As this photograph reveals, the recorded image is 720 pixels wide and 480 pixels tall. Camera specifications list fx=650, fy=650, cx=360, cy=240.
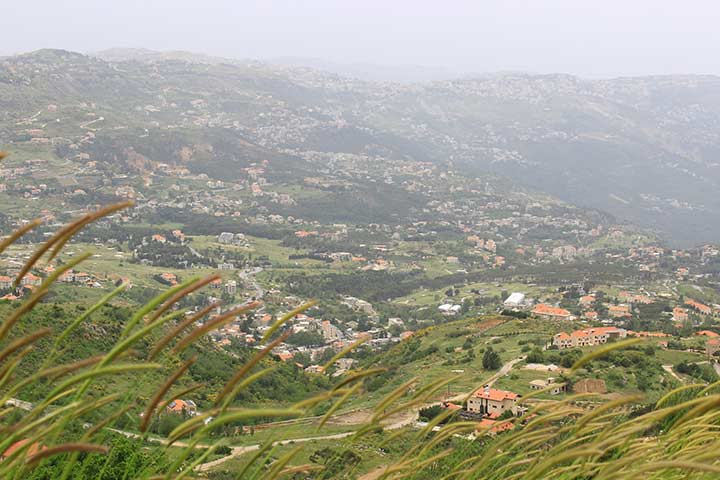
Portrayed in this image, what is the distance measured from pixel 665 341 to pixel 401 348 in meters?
16.1

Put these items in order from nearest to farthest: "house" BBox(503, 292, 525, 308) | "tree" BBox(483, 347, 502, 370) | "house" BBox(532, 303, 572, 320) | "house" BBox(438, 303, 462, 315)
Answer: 1. "tree" BBox(483, 347, 502, 370)
2. "house" BBox(532, 303, 572, 320)
3. "house" BBox(503, 292, 525, 308)
4. "house" BBox(438, 303, 462, 315)

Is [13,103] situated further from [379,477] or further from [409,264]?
[379,477]

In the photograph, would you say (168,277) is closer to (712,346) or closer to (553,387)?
(712,346)

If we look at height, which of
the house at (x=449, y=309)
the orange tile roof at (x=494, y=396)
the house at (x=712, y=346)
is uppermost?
the orange tile roof at (x=494, y=396)

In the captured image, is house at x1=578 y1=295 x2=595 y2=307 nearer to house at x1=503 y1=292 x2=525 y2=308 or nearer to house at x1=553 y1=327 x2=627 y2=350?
house at x1=503 y1=292 x2=525 y2=308

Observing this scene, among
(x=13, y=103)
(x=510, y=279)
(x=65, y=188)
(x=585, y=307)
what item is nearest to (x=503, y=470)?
(x=585, y=307)

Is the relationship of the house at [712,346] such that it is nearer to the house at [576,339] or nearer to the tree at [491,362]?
the house at [576,339]

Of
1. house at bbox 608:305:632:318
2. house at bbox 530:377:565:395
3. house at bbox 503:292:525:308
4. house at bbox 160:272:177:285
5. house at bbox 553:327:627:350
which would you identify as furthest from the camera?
house at bbox 160:272:177:285

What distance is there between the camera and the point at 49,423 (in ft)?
7.25

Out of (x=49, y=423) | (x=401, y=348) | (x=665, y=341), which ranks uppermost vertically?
(x=49, y=423)

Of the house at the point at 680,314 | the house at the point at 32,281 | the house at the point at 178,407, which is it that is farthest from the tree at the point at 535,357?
the house at the point at 680,314

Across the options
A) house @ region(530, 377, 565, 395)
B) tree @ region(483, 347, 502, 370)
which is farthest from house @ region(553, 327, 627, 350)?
house @ region(530, 377, 565, 395)

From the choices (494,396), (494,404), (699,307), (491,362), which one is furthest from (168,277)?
(494,404)

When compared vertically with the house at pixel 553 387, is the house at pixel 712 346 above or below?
below
